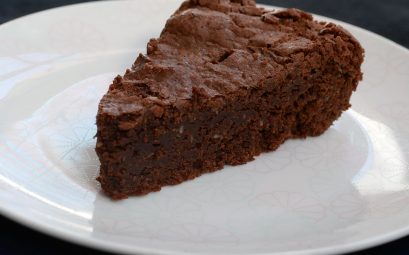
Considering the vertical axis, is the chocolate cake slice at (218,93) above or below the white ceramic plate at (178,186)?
above

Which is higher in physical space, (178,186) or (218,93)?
(218,93)

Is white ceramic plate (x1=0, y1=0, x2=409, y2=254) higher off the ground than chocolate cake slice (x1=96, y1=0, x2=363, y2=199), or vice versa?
chocolate cake slice (x1=96, y1=0, x2=363, y2=199)

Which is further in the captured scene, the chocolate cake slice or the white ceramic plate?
the chocolate cake slice

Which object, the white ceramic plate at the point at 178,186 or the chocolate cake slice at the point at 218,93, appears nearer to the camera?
the white ceramic plate at the point at 178,186

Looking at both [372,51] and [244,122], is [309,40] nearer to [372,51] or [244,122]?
[244,122]
